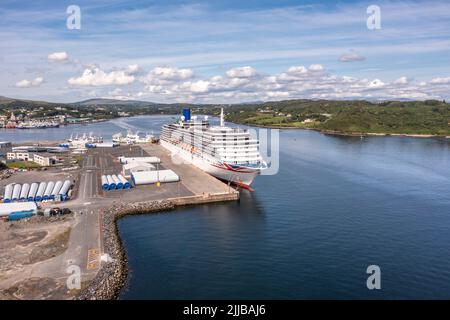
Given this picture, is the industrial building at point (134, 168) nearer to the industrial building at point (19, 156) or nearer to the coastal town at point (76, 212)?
the coastal town at point (76, 212)

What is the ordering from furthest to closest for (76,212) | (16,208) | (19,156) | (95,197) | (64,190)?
1. (19,156)
2. (64,190)
3. (95,197)
4. (76,212)
5. (16,208)

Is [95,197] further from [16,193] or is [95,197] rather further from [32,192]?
[16,193]

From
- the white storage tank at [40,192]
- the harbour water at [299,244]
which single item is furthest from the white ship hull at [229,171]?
the white storage tank at [40,192]

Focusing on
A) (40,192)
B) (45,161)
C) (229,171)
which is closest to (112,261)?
(40,192)

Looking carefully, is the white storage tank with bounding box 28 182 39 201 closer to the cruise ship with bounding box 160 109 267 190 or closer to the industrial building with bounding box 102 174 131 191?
the industrial building with bounding box 102 174 131 191

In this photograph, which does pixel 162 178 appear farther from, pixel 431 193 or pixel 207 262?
pixel 431 193
